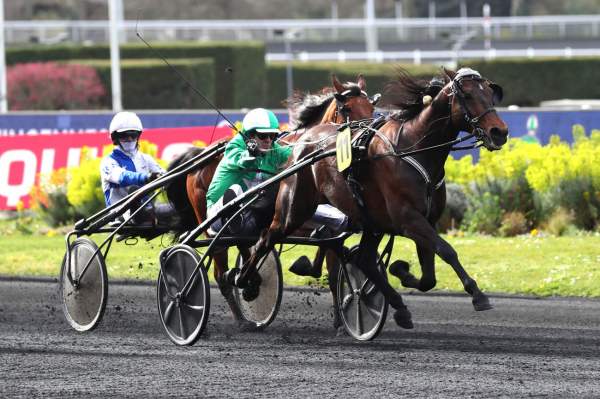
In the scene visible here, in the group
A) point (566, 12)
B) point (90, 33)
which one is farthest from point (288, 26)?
point (566, 12)

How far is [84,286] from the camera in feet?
28.1

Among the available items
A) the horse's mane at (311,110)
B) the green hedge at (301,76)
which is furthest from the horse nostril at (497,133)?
the green hedge at (301,76)

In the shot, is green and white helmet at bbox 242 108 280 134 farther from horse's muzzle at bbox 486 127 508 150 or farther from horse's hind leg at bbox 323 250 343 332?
horse's muzzle at bbox 486 127 508 150

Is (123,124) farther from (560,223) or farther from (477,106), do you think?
(560,223)

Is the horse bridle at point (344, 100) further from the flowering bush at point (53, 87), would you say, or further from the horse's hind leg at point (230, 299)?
the flowering bush at point (53, 87)

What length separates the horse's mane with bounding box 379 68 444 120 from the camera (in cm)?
774

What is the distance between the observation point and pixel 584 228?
13.5m

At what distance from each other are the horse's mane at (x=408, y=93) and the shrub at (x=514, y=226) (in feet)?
18.8

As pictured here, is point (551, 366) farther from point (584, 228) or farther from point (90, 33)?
point (90, 33)

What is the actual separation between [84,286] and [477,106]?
2996 mm

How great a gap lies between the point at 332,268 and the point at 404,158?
3.73ft

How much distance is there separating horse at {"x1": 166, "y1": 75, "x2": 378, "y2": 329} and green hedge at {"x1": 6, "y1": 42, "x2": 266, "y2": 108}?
89.5 feet

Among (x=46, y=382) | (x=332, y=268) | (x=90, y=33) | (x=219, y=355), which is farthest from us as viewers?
(x=90, y=33)

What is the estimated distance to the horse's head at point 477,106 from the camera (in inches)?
278
